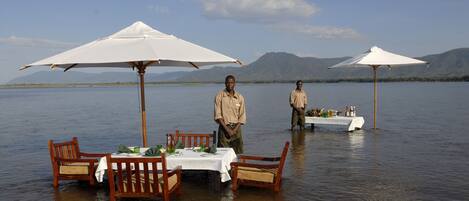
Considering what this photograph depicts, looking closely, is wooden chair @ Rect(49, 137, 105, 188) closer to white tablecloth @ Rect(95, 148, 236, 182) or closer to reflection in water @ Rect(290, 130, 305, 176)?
white tablecloth @ Rect(95, 148, 236, 182)

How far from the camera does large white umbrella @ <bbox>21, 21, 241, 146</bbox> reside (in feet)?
26.0

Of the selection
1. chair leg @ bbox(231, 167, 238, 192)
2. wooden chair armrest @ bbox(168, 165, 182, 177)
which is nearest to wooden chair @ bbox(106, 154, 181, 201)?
wooden chair armrest @ bbox(168, 165, 182, 177)

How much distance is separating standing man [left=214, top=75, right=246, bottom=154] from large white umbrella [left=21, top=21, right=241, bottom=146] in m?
1.06

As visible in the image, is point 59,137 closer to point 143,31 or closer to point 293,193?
point 143,31

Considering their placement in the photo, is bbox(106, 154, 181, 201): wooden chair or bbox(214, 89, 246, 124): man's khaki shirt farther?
bbox(214, 89, 246, 124): man's khaki shirt

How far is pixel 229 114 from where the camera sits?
9641 mm

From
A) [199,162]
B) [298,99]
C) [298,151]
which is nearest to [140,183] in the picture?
[199,162]

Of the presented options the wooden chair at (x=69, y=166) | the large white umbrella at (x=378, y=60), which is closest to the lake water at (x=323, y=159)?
the wooden chair at (x=69, y=166)

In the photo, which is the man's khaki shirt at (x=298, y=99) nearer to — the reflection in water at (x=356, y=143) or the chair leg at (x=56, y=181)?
the reflection in water at (x=356, y=143)

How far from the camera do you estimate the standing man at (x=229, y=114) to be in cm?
960

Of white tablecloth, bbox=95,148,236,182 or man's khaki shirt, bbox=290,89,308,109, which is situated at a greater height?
man's khaki shirt, bbox=290,89,308,109

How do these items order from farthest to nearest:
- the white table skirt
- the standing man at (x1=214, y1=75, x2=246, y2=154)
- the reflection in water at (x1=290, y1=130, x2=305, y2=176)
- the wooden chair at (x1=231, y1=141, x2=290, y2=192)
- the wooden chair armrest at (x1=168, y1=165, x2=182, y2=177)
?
the white table skirt → the reflection in water at (x1=290, y1=130, x2=305, y2=176) → the standing man at (x1=214, y1=75, x2=246, y2=154) → the wooden chair at (x1=231, y1=141, x2=290, y2=192) → the wooden chair armrest at (x1=168, y1=165, x2=182, y2=177)

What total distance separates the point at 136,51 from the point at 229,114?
2.46 m

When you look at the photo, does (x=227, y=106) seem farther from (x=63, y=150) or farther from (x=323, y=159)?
(x=323, y=159)
